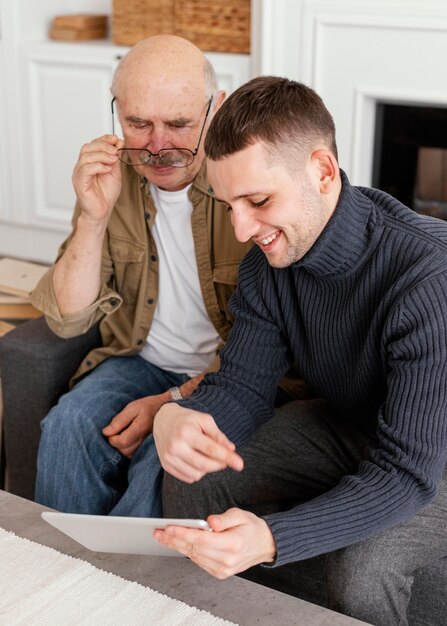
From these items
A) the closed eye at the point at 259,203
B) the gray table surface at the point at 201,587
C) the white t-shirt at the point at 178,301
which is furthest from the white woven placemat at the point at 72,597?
the white t-shirt at the point at 178,301

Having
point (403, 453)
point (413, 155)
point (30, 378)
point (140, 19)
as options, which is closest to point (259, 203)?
point (403, 453)

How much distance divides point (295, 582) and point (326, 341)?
1.40ft

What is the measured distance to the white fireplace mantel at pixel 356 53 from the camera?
2799mm

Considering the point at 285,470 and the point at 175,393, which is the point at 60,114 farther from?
the point at 285,470

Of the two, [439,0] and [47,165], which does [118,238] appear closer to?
[439,0]

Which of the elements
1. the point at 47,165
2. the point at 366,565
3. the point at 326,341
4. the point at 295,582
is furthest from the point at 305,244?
the point at 47,165

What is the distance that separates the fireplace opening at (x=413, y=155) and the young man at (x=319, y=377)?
5.21 feet

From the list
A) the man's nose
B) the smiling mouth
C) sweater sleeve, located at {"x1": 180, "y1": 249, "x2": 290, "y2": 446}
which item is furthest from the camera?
the man's nose

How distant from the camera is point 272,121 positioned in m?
1.40

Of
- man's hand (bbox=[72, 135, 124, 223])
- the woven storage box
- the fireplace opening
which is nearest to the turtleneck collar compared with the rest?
man's hand (bbox=[72, 135, 124, 223])

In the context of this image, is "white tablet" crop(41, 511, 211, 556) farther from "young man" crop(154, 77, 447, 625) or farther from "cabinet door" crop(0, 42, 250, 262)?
"cabinet door" crop(0, 42, 250, 262)

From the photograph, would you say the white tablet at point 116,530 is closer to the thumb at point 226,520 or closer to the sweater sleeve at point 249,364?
the thumb at point 226,520

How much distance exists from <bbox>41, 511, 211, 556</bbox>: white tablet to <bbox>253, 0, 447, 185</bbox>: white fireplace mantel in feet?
6.33

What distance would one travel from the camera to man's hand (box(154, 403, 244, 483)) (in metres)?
1.38
